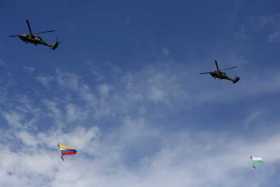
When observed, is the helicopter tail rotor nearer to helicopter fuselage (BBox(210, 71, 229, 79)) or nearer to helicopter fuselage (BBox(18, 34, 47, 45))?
helicopter fuselage (BBox(18, 34, 47, 45))

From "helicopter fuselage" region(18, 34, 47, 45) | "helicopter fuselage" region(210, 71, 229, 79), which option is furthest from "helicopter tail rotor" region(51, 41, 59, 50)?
"helicopter fuselage" region(210, 71, 229, 79)

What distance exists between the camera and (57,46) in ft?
297

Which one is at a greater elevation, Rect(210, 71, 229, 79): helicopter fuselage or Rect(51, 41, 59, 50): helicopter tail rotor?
Rect(51, 41, 59, 50): helicopter tail rotor

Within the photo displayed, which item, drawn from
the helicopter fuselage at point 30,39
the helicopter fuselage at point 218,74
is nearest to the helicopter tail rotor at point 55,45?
the helicopter fuselage at point 30,39

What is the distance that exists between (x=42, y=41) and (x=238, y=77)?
158 ft

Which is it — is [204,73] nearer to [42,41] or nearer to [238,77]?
[238,77]

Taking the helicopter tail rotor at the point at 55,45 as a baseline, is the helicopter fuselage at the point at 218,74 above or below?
below

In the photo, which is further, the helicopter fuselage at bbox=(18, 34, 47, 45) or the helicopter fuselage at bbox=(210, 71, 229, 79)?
the helicopter fuselage at bbox=(210, 71, 229, 79)

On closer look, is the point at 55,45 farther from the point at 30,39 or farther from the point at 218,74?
the point at 218,74

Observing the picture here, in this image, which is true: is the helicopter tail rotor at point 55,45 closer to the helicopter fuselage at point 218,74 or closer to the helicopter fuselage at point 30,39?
the helicopter fuselage at point 30,39

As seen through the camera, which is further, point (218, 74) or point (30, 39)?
point (218, 74)

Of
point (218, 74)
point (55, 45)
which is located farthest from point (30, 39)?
point (218, 74)

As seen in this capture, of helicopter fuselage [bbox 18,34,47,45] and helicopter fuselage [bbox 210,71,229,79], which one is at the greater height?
helicopter fuselage [bbox 18,34,47,45]

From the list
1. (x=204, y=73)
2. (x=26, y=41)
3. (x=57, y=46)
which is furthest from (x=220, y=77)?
(x=26, y=41)
